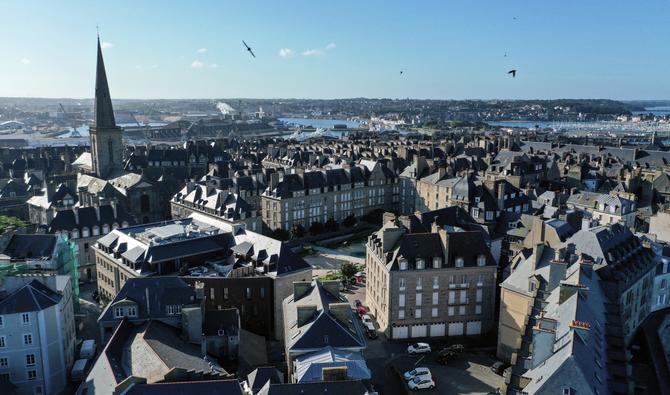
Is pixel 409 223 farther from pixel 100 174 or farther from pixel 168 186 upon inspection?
pixel 100 174

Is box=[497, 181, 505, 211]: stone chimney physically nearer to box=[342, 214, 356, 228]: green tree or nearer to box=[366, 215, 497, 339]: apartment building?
box=[366, 215, 497, 339]: apartment building

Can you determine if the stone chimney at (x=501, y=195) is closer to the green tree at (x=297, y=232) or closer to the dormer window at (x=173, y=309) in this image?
the green tree at (x=297, y=232)

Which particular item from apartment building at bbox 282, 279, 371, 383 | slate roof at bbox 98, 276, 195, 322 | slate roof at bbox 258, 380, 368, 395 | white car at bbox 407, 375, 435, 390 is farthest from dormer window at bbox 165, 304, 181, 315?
white car at bbox 407, 375, 435, 390

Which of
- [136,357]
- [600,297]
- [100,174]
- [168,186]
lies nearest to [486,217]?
[600,297]

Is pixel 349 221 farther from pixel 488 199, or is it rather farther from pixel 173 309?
pixel 173 309

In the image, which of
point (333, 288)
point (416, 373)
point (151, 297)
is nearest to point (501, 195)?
point (416, 373)

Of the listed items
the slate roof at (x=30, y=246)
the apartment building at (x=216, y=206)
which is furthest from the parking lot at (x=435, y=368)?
→ the slate roof at (x=30, y=246)
